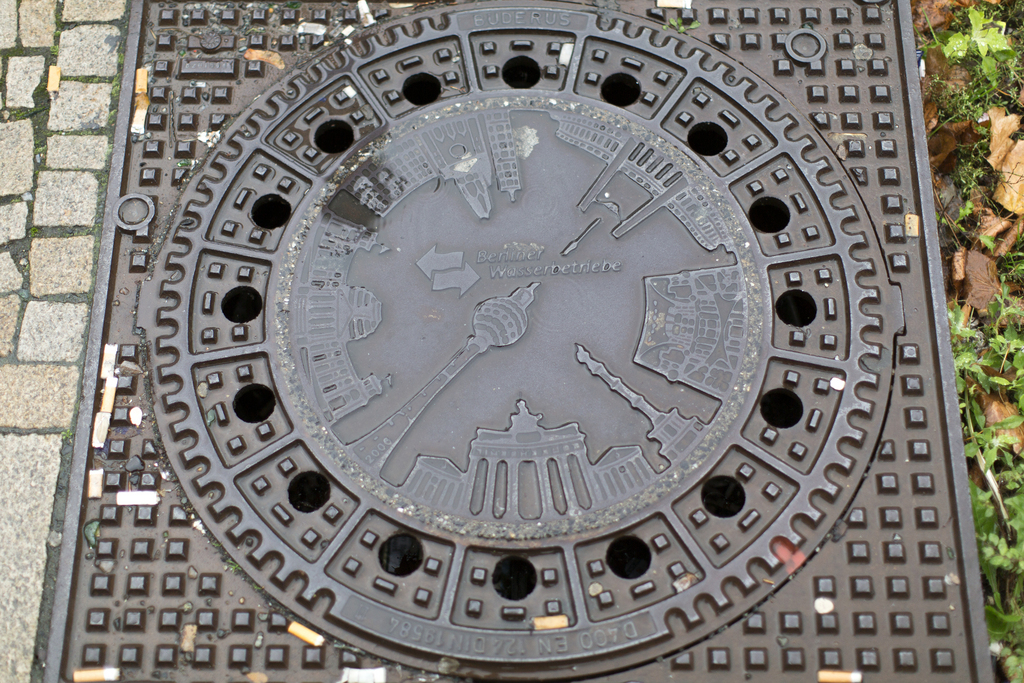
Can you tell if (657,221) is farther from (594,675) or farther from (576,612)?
(594,675)

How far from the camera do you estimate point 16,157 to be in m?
3.83

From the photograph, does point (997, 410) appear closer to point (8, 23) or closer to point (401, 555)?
point (401, 555)

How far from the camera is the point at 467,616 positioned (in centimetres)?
314

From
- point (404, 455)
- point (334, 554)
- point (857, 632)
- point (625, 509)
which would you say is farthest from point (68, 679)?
point (857, 632)

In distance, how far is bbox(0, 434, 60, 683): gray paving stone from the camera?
329 centimetres

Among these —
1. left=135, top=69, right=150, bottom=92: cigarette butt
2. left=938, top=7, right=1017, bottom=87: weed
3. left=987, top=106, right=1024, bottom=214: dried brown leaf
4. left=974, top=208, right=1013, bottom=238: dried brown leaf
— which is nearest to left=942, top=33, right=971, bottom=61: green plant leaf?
left=938, top=7, right=1017, bottom=87: weed

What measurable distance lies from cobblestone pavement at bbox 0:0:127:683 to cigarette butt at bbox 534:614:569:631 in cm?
208

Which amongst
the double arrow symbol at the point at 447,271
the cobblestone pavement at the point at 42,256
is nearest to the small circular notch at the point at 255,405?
the cobblestone pavement at the point at 42,256

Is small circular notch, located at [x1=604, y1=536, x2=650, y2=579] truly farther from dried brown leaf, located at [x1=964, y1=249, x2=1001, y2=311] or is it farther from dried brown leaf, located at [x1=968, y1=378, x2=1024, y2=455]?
dried brown leaf, located at [x1=964, y1=249, x2=1001, y2=311]

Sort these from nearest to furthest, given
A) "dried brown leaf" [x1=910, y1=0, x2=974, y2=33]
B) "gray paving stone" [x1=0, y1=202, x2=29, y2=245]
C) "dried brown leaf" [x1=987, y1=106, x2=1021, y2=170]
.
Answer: "gray paving stone" [x1=0, y1=202, x2=29, y2=245], "dried brown leaf" [x1=987, y1=106, x2=1021, y2=170], "dried brown leaf" [x1=910, y1=0, x2=974, y2=33]

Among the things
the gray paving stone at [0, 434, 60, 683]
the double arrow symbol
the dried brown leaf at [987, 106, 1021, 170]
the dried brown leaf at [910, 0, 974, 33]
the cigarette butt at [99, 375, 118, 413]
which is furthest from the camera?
the dried brown leaf at [910, 0, 974, 33]

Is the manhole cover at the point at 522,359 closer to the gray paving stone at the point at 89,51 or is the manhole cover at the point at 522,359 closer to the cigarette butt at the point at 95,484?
the cigarette butt at the point at 95,484

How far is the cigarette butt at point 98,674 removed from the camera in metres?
3.13

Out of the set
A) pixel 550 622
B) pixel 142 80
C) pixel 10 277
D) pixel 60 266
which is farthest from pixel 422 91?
pixel 550 622
